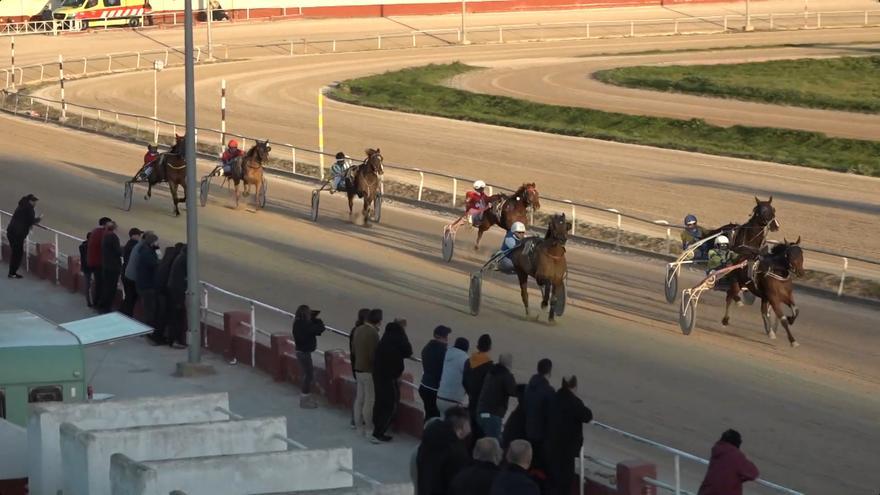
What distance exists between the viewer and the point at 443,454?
34.0 feet

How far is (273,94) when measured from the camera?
49312 millimetres

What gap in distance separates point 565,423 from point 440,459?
4.29 ft

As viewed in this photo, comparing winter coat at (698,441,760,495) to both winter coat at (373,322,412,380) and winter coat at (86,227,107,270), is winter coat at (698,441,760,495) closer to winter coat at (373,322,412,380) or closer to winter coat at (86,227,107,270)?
winter coat at (373,322,412,380)

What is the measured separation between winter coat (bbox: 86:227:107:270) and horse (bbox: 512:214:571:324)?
196 inches

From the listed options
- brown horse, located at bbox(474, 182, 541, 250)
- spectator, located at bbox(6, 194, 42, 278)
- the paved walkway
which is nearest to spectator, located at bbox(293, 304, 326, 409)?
the paved walkway

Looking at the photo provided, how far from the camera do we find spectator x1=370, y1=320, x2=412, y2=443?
45.5ft

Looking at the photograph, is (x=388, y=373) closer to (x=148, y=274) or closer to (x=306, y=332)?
(x=306, y=332)

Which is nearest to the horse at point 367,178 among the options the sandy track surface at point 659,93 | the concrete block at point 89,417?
the concrete block at point 89,417

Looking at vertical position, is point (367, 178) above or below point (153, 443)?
below

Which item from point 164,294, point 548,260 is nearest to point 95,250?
point 164,294

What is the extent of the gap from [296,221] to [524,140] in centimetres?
1198

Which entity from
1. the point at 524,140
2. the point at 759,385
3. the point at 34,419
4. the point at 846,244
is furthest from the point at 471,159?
the point at 34,419

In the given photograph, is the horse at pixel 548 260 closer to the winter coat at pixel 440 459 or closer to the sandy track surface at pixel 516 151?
the sandy track surface at pixel 516 151

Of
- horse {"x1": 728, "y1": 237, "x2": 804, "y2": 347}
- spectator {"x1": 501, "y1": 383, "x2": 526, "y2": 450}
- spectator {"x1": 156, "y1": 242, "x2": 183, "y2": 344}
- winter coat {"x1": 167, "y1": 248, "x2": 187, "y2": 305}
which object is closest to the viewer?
spectator {"x1": 501, "y1": 383, "x2": 526, "y2": 450}
